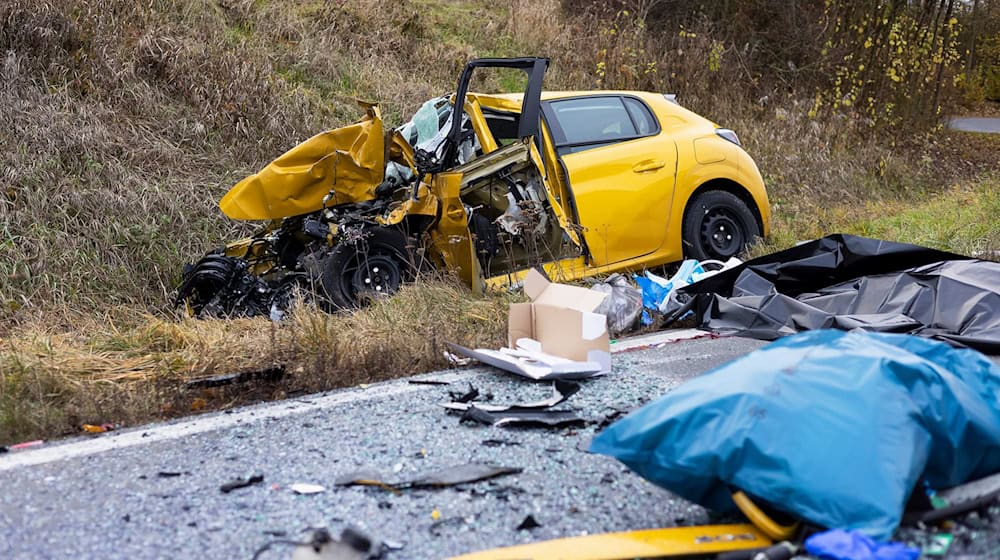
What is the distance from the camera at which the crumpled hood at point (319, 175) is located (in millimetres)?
6574

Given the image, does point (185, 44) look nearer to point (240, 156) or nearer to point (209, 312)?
point (240, 156)

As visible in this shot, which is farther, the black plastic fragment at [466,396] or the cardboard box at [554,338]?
the cardboard box at [554,338]

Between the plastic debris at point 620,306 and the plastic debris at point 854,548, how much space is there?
365cm

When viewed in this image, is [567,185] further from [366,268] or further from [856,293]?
[856,293]

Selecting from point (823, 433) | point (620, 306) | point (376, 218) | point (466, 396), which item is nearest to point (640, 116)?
point (620, 306)

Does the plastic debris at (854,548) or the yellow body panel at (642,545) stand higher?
the plastic debris at (854,548)

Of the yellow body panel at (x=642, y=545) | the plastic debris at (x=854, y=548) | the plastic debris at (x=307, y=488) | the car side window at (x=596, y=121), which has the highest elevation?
the car side window at (x=596, y=121)

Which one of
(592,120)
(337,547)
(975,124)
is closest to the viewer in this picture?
(337,547)

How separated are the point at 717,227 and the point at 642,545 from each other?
5.43 metres

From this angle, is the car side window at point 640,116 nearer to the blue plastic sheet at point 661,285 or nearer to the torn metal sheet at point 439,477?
the blue plastic sheet at point 661,285

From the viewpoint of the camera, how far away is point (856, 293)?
602cm

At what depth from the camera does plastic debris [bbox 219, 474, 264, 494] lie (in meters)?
3.14

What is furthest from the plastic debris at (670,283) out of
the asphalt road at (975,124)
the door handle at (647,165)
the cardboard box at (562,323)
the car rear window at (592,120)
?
the asphalt road at (975,124)

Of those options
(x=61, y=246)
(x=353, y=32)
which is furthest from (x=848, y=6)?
(x=61, y=246)
